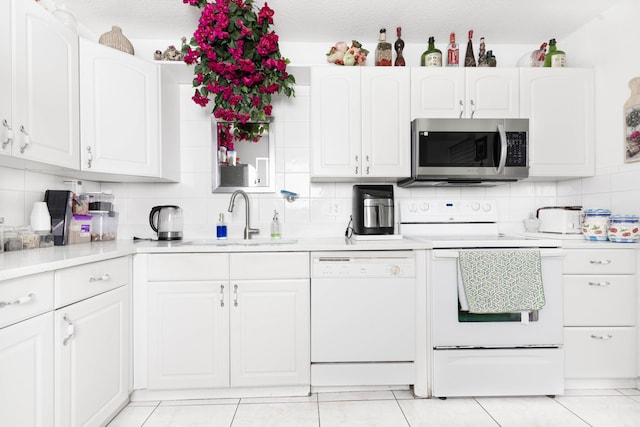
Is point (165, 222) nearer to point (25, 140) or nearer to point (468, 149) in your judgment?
point (25, 140)

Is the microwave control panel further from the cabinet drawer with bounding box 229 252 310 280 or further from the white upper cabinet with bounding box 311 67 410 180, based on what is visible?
the cabinet drawer with bounding box 229 252 310 280

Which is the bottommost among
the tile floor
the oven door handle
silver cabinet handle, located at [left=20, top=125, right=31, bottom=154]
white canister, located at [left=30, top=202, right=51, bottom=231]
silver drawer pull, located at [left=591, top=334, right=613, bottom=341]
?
the tile floor

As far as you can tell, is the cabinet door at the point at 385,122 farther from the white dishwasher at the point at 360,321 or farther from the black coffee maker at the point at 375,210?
the white dishwasher at the point at 360,321

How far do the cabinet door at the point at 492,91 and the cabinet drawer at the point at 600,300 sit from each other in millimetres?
1123

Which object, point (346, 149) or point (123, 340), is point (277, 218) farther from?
point (123, 340)

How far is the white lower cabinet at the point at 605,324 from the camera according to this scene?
2107mm

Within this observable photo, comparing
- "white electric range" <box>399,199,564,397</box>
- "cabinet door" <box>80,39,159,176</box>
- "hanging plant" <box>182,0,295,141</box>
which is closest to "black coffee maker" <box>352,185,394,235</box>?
"white electric range" <box>399,199,564,397</box>

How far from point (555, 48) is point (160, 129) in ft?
8.92

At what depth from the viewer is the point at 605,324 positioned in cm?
211

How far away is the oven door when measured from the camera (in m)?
2.05

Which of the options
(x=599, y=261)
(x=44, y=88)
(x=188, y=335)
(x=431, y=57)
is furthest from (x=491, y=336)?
(x=44, y=88)

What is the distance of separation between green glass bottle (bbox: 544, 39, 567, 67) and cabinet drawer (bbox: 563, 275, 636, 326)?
56.3 inches

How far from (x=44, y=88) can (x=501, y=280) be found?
2469mm

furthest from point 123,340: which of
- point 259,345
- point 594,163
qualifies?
point 594,163
